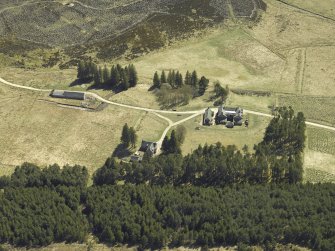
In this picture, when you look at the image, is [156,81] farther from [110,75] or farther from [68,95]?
[68,95]

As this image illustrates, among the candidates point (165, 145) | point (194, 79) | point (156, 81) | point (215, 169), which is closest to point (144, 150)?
point (165, 145)

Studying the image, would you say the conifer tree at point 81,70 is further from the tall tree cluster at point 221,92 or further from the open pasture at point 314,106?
the open pasture at point 314,106

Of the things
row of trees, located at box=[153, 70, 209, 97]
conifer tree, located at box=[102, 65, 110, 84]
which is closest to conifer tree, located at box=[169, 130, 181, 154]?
row of trees, located at box=[153, 70, 209, 97]

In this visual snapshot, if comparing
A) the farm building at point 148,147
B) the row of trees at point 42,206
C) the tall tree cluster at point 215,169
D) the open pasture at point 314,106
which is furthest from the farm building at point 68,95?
the open pasture at point 314,106

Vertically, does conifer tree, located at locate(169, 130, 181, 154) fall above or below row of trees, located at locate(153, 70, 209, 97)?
below

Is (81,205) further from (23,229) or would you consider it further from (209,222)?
(209,222)

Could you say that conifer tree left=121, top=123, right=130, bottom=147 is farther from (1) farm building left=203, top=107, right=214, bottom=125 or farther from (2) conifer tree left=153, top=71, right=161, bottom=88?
Result: (2) conifer tree left=153, top=71, right=161, bottom=88
